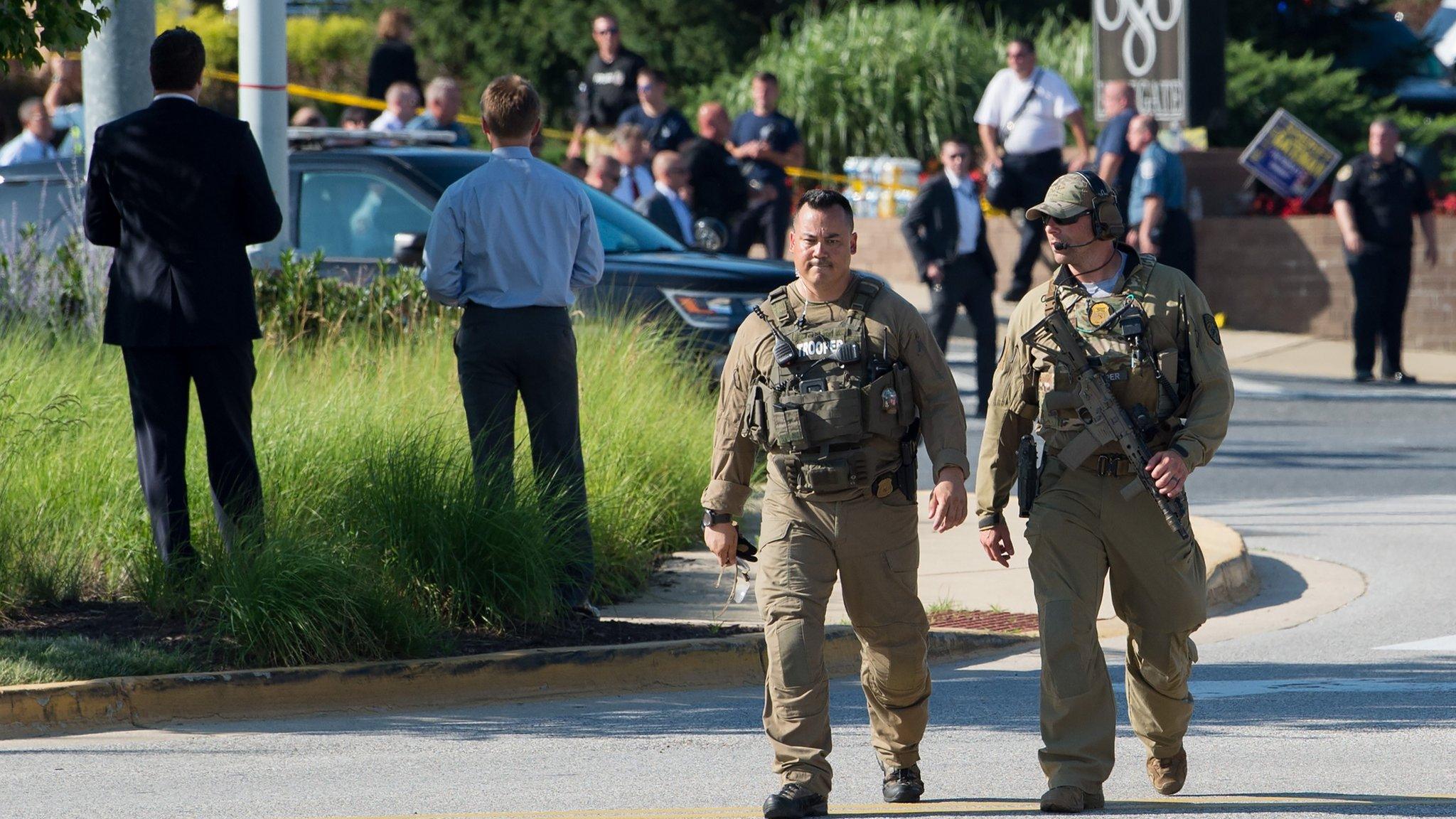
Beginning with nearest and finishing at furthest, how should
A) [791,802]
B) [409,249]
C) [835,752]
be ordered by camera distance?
1. [791,802]
2. [835,752]
3. [409,249]

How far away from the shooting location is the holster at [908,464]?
17.9 feet

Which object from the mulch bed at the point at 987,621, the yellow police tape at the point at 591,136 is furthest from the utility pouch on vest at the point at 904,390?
the yellow police tape at the point at 591,136

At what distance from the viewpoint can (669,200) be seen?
14.9 m

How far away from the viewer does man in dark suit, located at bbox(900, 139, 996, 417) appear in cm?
1423

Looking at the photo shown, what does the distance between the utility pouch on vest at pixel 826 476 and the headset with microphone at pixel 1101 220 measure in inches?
32.5

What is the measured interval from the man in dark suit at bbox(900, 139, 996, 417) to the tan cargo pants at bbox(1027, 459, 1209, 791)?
864 cm

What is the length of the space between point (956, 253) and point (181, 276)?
783cm

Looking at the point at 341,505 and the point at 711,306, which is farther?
the point at 711,306

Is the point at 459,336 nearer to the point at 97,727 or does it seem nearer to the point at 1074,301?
the point at 97,727

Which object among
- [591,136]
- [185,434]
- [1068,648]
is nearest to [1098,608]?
[1068,648]

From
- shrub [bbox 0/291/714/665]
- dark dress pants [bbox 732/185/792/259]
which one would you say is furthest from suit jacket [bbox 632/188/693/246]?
shrub [bbox 0/291/714/665]

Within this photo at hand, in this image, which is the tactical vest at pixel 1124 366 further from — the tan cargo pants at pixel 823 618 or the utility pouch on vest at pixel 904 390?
the tan cargo pants at pixel 823 618

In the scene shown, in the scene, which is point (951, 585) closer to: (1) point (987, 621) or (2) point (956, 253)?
(1) point (987, 621)

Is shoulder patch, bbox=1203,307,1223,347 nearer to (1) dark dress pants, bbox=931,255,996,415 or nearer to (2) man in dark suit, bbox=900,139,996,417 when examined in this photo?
(2) man in dark suit, bbox=900,139,996,417
